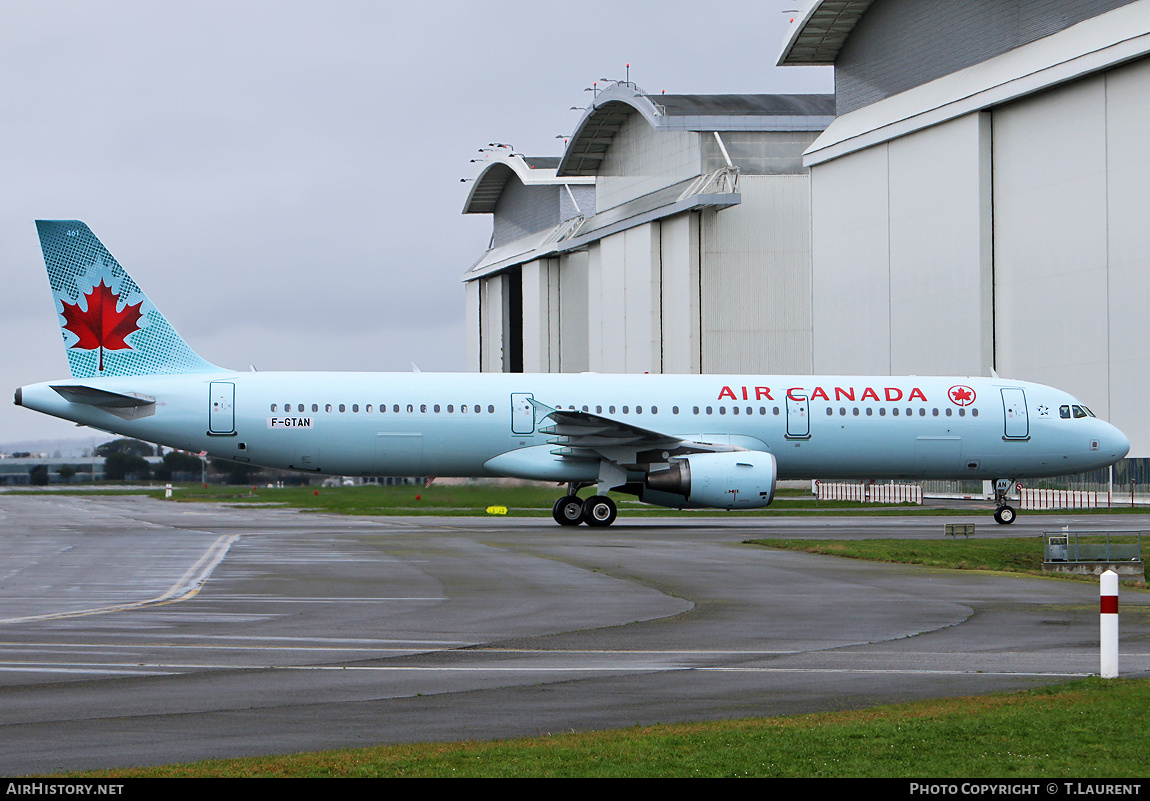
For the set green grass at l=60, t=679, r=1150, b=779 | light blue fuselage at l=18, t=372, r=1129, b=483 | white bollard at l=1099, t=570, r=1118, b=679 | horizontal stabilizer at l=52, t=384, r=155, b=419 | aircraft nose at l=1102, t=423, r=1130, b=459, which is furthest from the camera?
aircraft nose at l=1102, t=423, r=1130, b=459

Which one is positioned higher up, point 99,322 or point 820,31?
point 820,31

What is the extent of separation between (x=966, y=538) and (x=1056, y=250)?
76.8 ft

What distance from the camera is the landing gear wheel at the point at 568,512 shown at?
31062mm

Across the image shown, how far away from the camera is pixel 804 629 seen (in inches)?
524

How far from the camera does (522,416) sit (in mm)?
30562

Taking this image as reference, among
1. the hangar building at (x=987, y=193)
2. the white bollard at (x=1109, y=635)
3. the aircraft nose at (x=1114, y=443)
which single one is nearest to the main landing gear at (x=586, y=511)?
the hangar building at (x=987, y=193)

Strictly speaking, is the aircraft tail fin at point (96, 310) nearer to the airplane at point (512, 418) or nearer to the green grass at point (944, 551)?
the airplane at point (512, 418)

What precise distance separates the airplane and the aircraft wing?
45 mm

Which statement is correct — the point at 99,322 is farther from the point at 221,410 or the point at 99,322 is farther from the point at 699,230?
the point at 699,230

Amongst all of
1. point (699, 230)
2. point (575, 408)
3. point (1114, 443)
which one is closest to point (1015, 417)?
point (1114, 443)

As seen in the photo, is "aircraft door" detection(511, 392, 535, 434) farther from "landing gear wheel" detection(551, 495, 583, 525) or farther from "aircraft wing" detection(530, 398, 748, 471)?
"landing gear wheel" detection(551, 495, 583, 525)

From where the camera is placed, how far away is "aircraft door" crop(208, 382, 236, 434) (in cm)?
2969

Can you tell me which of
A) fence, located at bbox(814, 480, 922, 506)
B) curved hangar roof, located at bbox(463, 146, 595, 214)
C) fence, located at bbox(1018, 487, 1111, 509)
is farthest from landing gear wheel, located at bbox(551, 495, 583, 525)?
curved hangar roof, located at bbox(463, 146, 595, 214)

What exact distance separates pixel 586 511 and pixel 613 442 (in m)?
1.84
